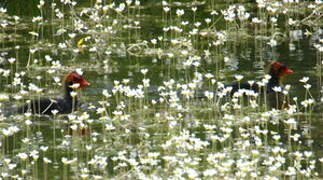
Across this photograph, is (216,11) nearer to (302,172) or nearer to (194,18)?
(194,18)

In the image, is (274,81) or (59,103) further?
(274,81)

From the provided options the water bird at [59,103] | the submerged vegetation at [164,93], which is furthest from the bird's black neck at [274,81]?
the water bird at [59,103]

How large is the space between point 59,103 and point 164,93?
160 cm

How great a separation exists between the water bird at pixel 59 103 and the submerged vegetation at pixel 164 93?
129 millimetres

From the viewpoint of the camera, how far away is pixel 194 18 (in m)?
19.5

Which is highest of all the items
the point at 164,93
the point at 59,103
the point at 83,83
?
the point at 83,83

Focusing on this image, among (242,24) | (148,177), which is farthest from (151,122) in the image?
(242,24)

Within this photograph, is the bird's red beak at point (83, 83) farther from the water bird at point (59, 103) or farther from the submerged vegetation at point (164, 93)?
the submerged vegetation at point (164, 93)

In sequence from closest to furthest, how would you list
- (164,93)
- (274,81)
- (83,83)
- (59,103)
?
(164,93), (59,103), (83,83), (274,81)

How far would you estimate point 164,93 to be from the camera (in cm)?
1359

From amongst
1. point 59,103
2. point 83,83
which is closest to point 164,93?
point 59,103

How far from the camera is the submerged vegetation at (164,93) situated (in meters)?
11.2

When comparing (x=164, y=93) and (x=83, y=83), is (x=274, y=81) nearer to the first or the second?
(x=164, y=93)

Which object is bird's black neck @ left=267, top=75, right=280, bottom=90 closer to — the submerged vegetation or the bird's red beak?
the submerged vegetation
